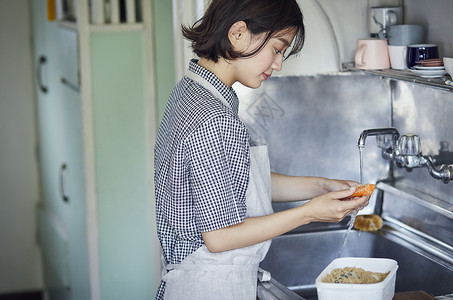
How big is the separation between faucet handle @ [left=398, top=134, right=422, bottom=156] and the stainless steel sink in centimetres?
26

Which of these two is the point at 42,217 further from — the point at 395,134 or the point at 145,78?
the point at 395,134

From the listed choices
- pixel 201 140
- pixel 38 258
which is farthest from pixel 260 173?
pixel 38 258

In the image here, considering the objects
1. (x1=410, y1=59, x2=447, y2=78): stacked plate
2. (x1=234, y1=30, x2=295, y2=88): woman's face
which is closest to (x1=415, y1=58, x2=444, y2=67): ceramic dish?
(x1=410, y1=59, x2=447, y2=78): stacked plate

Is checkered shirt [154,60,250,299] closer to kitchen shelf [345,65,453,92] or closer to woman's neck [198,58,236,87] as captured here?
woman's neck [198,58,236,87]

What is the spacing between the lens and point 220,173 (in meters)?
1.40

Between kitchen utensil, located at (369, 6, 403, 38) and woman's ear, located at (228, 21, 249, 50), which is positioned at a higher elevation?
kitchen utensil, located at (369, 6, 403, 38)

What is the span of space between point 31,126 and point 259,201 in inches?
109

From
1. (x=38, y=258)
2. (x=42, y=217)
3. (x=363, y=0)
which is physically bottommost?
(x=38, y=258)

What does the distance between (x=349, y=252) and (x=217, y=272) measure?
2.30 feet

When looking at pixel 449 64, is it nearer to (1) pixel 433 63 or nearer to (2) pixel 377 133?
(1) pixel 433 63

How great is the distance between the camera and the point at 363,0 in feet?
7.03

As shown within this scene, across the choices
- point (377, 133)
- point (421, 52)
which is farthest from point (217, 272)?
point (421, 52)

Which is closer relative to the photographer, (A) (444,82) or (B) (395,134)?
(A) (444,82)

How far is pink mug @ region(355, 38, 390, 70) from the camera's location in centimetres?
202
